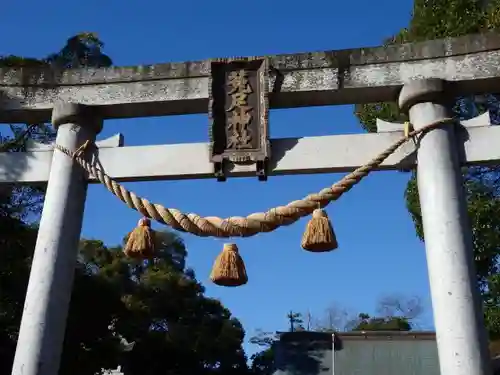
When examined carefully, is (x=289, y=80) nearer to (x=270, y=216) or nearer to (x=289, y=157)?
(x=289, y=157)

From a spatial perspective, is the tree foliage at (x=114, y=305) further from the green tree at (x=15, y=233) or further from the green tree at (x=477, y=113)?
the green tree at (x=477, y=113)

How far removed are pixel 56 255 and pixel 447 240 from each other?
9.78 ft

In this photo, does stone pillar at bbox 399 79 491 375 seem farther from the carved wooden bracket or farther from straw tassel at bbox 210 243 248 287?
straw tassel at bbox 210 243 248 287

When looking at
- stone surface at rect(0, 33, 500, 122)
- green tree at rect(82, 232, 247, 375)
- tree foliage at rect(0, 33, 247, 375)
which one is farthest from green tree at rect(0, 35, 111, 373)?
green tree at rect(82, 232, 247, 375)

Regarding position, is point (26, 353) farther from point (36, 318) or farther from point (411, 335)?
point (411, 335)

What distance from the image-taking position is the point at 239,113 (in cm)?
500

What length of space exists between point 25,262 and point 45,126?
3.03 m

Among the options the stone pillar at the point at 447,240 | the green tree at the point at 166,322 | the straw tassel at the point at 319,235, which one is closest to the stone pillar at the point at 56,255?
the straw tassel at the point at 319,235

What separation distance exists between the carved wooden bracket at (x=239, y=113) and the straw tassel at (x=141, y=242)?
724 mm

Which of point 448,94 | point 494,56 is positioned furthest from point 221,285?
point 494,56

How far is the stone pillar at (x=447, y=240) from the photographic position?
3.82m

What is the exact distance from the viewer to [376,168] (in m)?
4.55

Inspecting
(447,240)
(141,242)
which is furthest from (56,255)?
(447,240)

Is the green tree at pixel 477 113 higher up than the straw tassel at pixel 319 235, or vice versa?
the green tree at pixel 477 113
